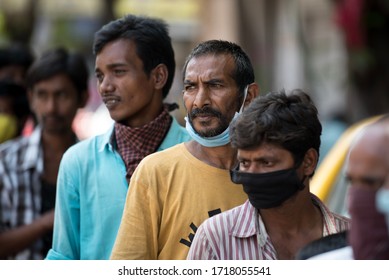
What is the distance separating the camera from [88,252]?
392 centimetres

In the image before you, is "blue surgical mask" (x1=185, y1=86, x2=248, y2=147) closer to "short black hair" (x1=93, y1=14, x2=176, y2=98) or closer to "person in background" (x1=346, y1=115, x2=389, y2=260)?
"short black hair" (x1=93, y1=14, x2=176, y2=98)

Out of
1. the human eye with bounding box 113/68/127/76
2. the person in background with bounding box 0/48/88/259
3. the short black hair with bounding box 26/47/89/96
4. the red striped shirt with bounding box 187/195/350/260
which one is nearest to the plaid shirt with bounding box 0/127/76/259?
the person in background with bounding box 0/48/88/259

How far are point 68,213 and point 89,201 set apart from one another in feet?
0.34

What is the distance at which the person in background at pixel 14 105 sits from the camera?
6270 mm

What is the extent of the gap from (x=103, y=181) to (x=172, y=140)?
0.36m

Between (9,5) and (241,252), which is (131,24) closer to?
(241,252)

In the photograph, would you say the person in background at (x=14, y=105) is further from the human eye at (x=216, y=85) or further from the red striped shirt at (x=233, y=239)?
the red striped shirt at (x=233, y=239)

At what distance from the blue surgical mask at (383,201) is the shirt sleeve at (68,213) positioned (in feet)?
5.63

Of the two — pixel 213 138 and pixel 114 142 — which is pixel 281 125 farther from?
pixel 114 142

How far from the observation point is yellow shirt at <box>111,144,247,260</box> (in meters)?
3.50

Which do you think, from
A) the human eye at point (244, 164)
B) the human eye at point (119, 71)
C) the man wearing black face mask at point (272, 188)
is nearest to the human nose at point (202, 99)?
the man wearing black face mask at point (272, 188)

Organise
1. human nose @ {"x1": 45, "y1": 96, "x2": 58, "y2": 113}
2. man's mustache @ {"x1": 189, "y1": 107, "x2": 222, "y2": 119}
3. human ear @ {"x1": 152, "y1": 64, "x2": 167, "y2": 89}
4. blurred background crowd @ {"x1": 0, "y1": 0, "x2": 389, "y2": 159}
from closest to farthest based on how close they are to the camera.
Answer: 1. man's mustache @ {"x1": 189, "y1": 107, "x2": 222, "y2": 119}
2. human ear @ {"x1": 152, "y1": 64, "x2": 167, "y2": 89}
3. human nose @ {"x1": 45, "y1": 96, "x2": 58, "y2": 113}
4. blurred background crowd @ {"x1": 0, "y1": 0, "x2": 389, "y2": 159}

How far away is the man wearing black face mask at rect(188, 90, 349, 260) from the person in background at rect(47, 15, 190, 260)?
69cm

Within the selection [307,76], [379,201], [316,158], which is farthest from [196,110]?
[307,76]
